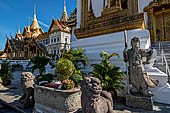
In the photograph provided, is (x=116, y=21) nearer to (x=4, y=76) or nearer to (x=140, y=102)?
(x=140, y=102)

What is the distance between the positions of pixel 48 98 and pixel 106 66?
1813 millimetres

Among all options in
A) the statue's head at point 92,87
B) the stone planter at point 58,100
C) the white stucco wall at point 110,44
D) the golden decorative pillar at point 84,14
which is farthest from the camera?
the golden decorative pillar at point 84,14

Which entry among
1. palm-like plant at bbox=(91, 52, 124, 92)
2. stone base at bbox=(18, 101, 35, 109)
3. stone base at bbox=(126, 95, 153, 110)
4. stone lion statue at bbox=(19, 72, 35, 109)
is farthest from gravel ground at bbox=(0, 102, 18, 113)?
stone base at bbox=(126, 95, 153, 110)

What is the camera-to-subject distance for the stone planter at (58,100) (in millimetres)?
2221

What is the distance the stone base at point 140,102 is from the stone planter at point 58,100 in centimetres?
136

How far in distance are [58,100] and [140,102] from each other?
199 cm

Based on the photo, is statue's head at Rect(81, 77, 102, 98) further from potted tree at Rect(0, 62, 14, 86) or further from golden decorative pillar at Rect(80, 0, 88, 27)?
potted tree at Rect(0, 62, 14, 86)

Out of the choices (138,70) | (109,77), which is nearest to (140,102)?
(138,70)

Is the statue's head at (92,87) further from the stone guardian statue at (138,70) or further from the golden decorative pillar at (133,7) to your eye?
the golden decorative pillar at (133,7)

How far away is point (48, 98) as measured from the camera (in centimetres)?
249

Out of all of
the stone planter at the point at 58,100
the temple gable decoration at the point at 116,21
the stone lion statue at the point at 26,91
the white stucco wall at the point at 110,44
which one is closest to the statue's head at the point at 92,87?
the stone planter at the point at 58,100

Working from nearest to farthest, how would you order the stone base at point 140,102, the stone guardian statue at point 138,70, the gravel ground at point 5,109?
the stone base at point 140,102 → the stone guardian statue at point 138,70 → the gravel ground at point 5,109

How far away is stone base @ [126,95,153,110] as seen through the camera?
255 cm

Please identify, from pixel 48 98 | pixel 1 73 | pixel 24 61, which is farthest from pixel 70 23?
pixel 48 98
